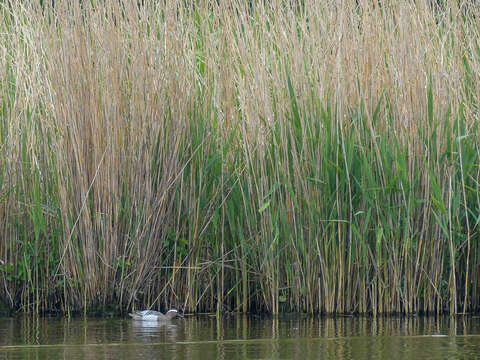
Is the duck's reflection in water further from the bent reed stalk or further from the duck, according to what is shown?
the bent reed stalk

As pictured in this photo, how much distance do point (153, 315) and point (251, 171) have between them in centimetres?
113

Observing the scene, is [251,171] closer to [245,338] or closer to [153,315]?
[153,315]

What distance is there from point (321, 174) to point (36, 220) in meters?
1.81

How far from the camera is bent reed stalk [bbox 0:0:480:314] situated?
5152 mm

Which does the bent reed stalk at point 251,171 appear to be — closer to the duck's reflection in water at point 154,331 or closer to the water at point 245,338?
the water at point 245,338

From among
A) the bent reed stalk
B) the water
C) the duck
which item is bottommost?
the water

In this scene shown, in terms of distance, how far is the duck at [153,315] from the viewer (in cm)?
482

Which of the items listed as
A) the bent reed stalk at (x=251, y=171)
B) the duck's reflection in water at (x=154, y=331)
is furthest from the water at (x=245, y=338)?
the bent reed stalk at (x=251, y=171)

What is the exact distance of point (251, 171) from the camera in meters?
5.36

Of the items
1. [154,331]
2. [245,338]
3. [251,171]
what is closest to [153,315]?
[154,331]

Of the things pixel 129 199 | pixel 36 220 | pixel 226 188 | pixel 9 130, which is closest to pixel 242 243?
pixel 226 188

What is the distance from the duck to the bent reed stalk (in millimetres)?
281

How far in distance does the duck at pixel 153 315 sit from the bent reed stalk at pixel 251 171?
0.28m

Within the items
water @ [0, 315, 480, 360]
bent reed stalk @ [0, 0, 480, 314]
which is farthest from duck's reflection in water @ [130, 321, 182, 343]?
bent reed stalk @ [0, 0, 480, 314]
